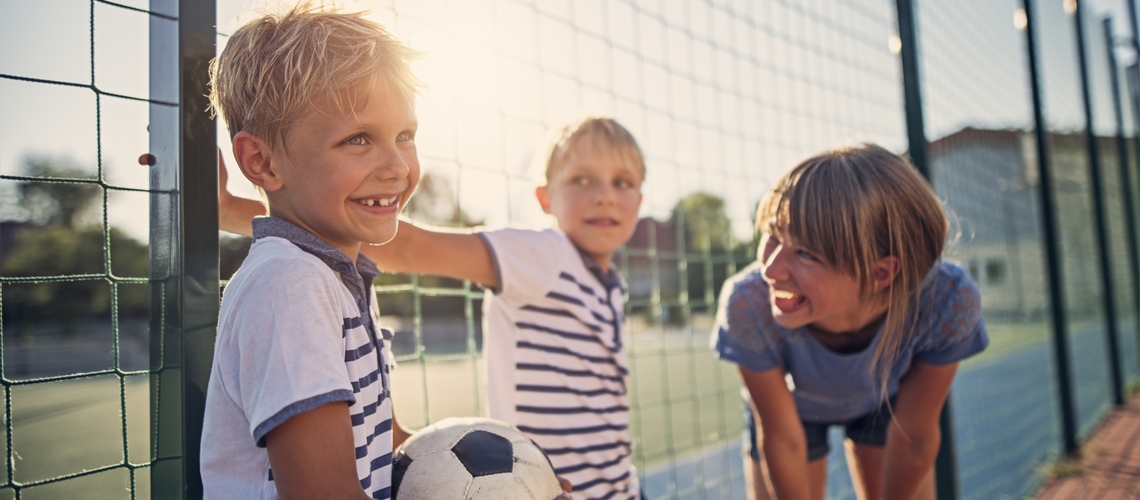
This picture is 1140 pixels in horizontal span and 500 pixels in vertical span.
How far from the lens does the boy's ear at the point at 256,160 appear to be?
3.22 ft

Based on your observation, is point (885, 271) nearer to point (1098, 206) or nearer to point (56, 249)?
point (1098, 206)

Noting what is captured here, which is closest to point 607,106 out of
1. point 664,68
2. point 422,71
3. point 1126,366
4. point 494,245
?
point 664,68

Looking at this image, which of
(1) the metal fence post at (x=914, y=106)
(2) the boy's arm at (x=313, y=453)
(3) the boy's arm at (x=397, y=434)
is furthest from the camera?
(1) the metal fence post at (x=914, y=106)

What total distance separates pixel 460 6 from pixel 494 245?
2.22 feet

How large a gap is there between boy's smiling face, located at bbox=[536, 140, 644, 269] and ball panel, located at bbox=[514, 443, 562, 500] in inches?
30.4

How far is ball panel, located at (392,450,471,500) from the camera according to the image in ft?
3.37

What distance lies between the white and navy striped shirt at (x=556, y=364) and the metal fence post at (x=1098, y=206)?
5.90 metres

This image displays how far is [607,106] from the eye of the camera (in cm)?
235

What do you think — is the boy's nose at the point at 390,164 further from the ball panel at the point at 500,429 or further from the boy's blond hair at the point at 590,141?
the boy's blond hair at the point at 590,141

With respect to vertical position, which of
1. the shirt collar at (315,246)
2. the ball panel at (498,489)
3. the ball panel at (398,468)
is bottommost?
the ball panel at (498,489)

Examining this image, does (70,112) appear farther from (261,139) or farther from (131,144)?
(261,139)

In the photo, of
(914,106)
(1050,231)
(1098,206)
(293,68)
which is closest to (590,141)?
(293,68)

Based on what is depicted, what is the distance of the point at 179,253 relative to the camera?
1.10m

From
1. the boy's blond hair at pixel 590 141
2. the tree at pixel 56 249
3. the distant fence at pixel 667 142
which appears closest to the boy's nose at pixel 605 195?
the boy's blond hair at pixel 590 141
